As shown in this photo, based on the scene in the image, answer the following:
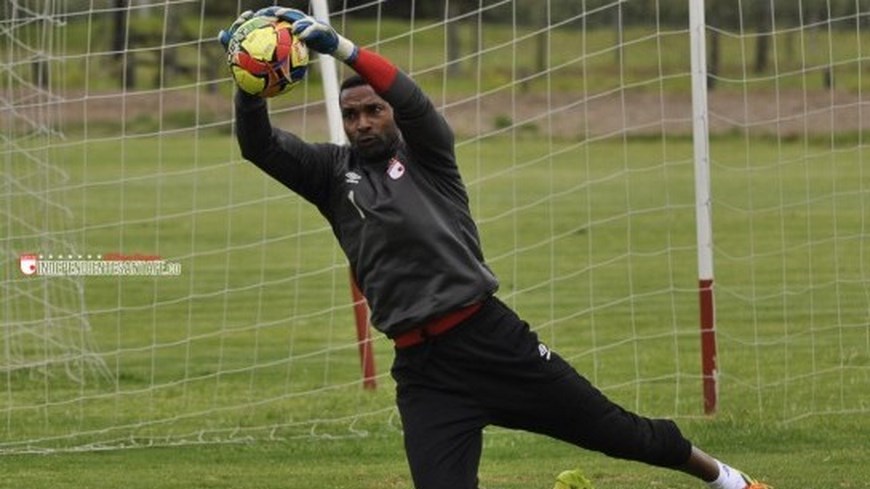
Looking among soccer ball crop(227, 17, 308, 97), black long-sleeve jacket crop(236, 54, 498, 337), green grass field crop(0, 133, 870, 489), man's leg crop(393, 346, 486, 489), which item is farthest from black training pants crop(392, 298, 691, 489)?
green grass field crop(0, 133, 870, 489)

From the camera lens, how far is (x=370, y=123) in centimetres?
808

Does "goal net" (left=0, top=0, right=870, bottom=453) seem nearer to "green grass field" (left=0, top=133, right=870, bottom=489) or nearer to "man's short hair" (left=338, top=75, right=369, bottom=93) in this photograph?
"green grass field" (left=0, top=133, right=870, bottom=489)

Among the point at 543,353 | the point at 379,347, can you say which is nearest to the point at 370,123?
the point at 543,353

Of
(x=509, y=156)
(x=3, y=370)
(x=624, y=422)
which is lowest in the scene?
(x=509, y=156)

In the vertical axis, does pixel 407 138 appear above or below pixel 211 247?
above

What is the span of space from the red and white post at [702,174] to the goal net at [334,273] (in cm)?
23

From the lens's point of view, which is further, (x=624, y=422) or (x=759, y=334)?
(x=759, y=334)

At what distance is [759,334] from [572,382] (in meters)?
9.29

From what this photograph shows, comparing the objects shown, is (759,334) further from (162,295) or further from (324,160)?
(324,160)

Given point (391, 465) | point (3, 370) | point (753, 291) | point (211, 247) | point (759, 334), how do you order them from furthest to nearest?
point (211, 247) < point (753, 291) < point (759, 334) < point (3, 370) < point (391, 465)

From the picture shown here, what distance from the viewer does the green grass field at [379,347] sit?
11422mm

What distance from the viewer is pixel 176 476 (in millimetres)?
10938

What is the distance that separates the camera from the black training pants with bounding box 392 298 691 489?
791 centimetres

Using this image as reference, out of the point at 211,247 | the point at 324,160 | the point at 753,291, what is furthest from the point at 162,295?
the point at 324,160
